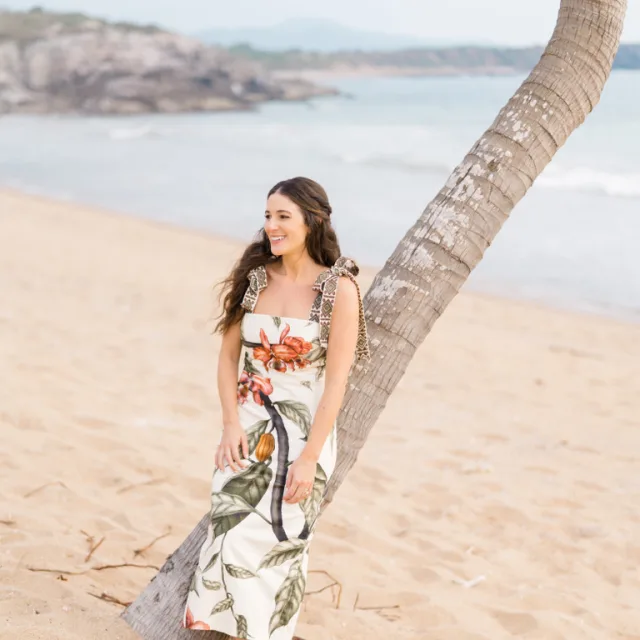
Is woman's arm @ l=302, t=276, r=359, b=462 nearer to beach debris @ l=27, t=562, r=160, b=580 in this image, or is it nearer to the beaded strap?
the beaded strap

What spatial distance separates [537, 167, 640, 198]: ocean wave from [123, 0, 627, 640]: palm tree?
59.1 ft

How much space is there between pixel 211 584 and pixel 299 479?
44cm

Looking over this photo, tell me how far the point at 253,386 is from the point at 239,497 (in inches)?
14.7

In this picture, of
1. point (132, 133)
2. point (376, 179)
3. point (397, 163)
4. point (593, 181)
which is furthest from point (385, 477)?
point (132, 133)

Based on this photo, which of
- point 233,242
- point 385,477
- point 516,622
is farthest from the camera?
point 233,242

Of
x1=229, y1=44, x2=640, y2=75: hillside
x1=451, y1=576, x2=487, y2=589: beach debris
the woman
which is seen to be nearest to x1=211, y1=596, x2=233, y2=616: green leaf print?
the woman

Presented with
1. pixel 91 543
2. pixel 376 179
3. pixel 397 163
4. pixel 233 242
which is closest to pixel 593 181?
pixel 376 179

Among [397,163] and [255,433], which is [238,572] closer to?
[255,433]

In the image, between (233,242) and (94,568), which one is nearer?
(94,568)

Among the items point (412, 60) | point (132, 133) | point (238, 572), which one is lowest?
point (238, 572)

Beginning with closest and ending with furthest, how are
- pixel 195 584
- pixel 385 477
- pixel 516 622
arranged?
pixel 195 584, pixel 516 622, pixel 385 477

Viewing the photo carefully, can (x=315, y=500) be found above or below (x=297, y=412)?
below

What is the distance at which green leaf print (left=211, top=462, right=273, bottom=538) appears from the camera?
109 inches

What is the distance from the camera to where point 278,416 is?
113 inches
